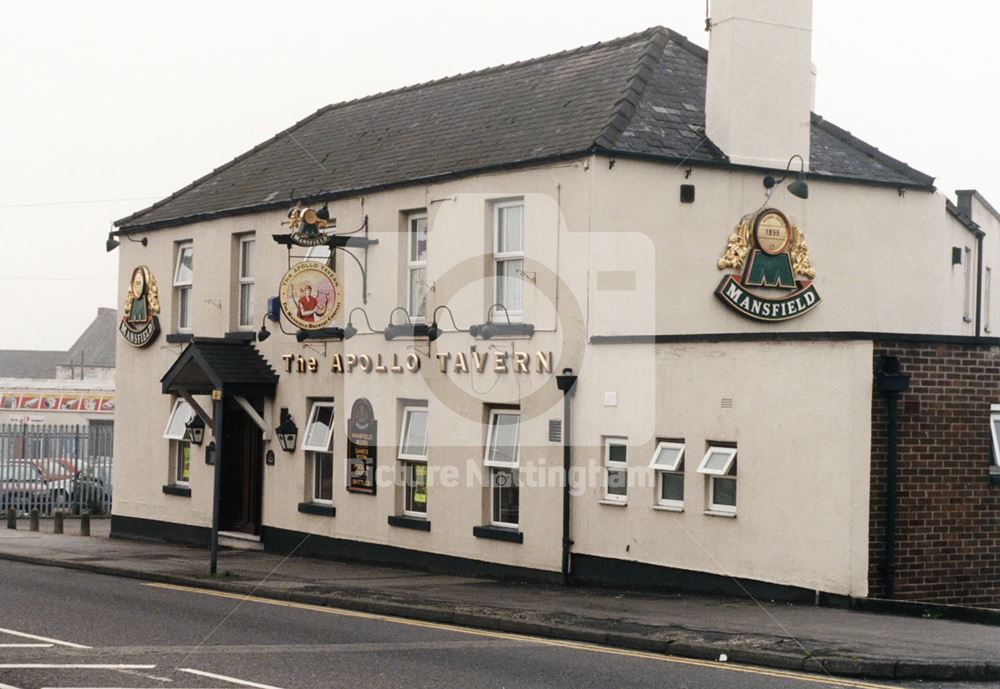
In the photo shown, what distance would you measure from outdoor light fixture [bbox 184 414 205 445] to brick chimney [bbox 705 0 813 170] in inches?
448

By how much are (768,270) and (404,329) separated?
5.58m

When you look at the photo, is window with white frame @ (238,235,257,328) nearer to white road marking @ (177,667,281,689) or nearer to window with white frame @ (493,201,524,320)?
window with white frame @ (493,201,524,320)

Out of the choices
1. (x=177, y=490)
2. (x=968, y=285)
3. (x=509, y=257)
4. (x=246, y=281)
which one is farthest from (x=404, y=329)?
(x=968, y=285)

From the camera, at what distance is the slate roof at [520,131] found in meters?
19.8

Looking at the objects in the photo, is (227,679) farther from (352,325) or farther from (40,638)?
(352,325)

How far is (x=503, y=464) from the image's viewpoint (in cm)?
2006

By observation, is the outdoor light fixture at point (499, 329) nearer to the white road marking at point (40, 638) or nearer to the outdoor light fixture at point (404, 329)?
the outdoor light fixture at point (404, 329)

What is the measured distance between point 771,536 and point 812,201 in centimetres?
638

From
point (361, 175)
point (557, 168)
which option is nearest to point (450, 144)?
point (361, 175)

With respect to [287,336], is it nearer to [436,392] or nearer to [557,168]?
[436,392]

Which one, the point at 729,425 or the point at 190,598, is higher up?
the point at 729,425

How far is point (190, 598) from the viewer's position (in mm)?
→ 18141

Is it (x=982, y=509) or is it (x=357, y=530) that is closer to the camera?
(x=982, y=509)

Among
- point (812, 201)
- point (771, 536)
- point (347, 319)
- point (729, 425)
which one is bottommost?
point (771, 536)
